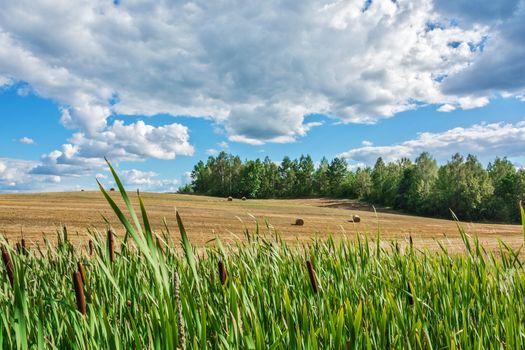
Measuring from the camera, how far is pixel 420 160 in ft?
245

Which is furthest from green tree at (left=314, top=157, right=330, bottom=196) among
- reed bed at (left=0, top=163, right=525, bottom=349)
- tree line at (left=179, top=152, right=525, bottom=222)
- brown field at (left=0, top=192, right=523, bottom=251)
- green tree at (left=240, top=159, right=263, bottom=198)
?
reed bed at (left=0, top=163, right=525, bottom=349)

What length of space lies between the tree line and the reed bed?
5360 cm

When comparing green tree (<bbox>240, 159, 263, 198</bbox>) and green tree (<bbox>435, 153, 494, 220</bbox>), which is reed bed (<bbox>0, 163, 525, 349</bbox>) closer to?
green tree (<bbox>435, 153, 494, 220</bbox>)

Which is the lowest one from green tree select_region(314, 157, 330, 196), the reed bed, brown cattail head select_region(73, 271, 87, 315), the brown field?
the brown field

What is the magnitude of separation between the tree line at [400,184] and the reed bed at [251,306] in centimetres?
5360

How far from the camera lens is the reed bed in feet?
5.06

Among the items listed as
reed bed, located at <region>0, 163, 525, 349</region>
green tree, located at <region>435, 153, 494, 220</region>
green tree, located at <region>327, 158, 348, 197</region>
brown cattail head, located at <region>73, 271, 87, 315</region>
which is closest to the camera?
brown cattail head, located at <region>73, 271, 87, 315</region>

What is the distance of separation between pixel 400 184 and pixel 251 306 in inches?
2961

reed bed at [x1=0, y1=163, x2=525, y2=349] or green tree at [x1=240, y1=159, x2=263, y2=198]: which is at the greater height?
green tree at [x1=240, y1=159, x2=263, y2=198]

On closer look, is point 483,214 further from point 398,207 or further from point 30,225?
point 30,225

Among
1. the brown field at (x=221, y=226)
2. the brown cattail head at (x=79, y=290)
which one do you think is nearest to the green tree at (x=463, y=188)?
the brown field at (x=221, y=226)

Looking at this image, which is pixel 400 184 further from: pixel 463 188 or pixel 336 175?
pixel 336 175

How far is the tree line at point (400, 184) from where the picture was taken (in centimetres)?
5822

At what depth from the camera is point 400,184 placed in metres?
72.6
